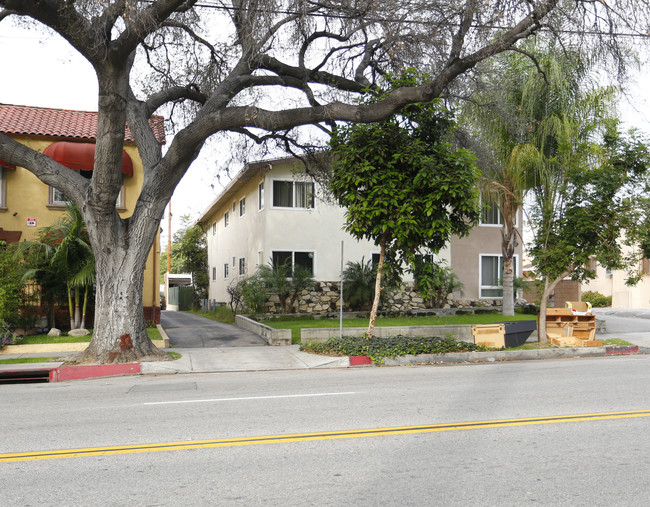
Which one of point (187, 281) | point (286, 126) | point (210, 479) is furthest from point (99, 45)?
point (187, 281)

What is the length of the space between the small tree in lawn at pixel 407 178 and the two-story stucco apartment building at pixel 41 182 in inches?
339

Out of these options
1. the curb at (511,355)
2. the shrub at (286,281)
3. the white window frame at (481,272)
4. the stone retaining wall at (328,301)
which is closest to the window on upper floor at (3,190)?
the shrub at (286,281)

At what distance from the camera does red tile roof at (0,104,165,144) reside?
1973 cm

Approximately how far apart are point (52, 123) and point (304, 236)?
9904mm

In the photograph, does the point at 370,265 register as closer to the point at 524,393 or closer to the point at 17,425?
the point at 524,393

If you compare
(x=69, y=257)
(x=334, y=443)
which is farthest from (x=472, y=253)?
(x=334, y=443)

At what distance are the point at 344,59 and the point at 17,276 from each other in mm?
10356

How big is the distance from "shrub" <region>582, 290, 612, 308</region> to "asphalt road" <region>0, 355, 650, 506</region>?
2948 centimetres

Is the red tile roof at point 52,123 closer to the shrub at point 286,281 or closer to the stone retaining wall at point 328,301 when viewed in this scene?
the shrub at point 286,281

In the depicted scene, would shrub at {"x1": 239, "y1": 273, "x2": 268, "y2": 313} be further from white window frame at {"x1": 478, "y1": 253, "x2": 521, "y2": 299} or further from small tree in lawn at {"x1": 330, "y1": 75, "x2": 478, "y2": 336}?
white window frame at {"x1": 478, "y1": 253, "x2": 521, "y2": 299}

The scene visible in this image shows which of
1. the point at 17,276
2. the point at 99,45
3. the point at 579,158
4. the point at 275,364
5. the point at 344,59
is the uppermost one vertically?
the point at 344,59

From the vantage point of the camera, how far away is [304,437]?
657 centimetres

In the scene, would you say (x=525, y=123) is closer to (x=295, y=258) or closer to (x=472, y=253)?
(x=295, y=258)

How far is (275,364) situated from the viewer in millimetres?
13766
